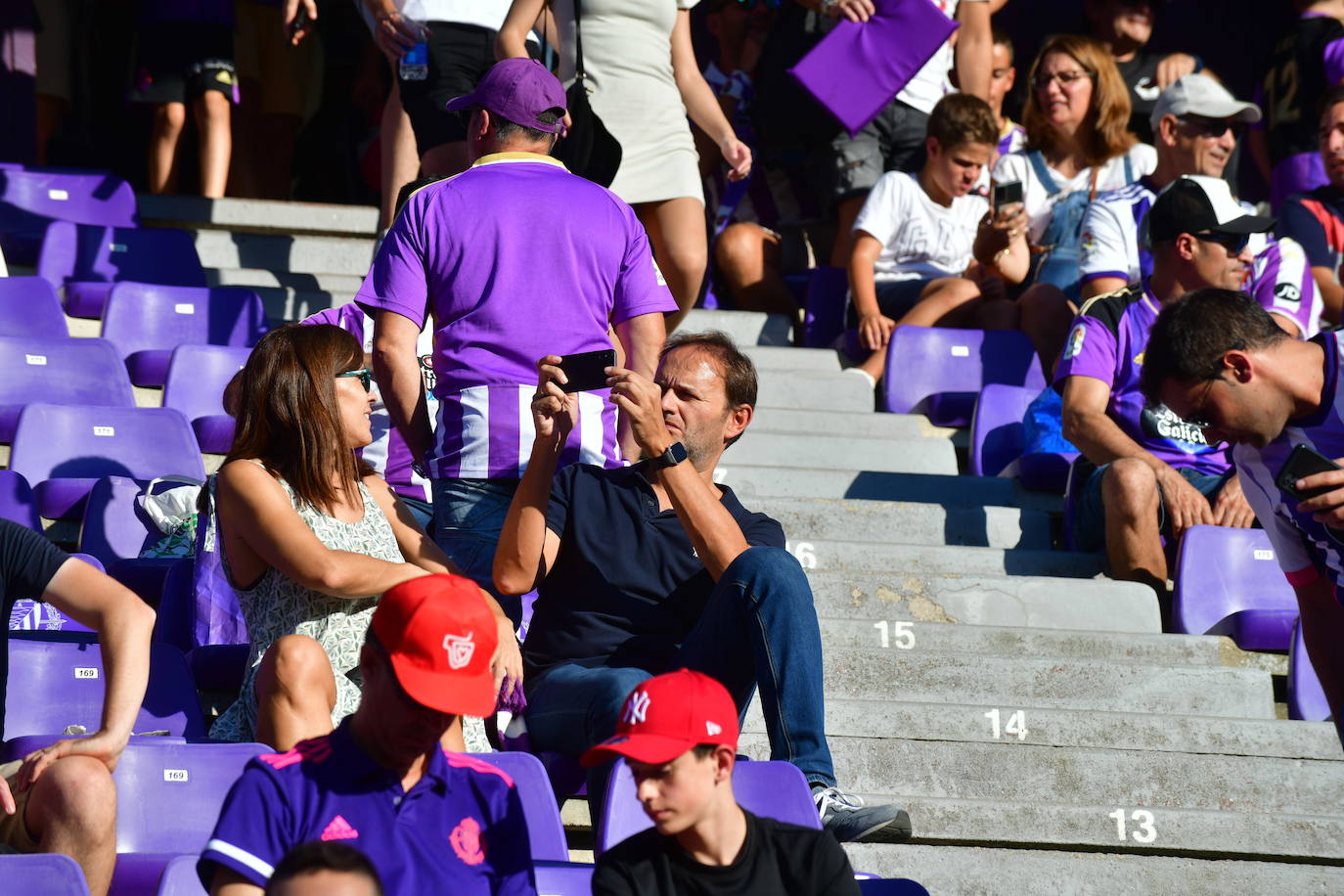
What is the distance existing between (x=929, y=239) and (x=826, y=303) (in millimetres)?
466

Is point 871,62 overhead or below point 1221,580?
overhead

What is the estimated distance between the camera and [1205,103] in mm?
5863

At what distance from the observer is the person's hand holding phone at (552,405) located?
340 cm

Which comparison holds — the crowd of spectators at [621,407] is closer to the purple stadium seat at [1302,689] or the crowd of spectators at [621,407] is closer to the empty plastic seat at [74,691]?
the empty plastic seat at [74,691]

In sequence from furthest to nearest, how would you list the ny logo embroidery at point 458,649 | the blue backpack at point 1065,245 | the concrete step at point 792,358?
the blue backpack at point 1065,245, the concrete step at point 792,358, the ny logo embroidery at point 458,649

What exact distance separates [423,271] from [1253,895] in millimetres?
2217

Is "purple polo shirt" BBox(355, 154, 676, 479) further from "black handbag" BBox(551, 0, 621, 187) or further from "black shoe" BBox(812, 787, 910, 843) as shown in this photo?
"black shoe" BBox(812, 787, 910, 843)

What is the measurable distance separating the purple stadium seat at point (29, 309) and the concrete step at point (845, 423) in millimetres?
2329

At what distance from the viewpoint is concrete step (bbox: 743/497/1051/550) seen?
4.93m

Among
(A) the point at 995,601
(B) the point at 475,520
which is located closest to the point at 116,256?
(B) the point at 475,520

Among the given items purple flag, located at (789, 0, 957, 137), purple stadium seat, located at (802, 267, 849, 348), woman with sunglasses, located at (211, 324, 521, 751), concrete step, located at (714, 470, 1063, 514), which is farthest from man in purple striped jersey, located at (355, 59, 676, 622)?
purple stadium seat, located at (802, 267, 849, 348)

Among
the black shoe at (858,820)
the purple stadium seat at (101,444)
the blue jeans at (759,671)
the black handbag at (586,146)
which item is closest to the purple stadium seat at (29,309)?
the purple stadium seat at (101,444)

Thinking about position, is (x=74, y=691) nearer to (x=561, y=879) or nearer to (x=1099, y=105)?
(x=561, y=879)

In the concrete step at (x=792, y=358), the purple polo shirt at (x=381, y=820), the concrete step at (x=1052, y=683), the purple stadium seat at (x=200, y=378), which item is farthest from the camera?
the concrete step at (x=792, y=358)
